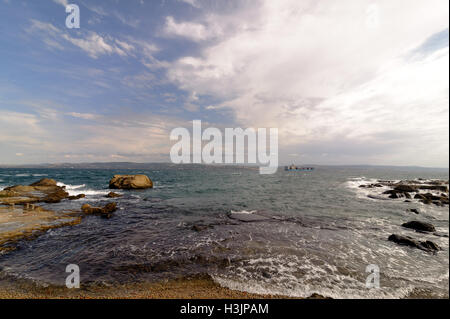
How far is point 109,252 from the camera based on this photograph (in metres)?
9.97

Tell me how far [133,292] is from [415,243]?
1725 centimetres

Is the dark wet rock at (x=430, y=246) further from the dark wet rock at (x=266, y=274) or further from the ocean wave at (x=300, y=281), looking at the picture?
the dark wet rock at (x=266, y=274)

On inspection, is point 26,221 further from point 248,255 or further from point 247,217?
point 247,217

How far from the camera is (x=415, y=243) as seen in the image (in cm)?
1146

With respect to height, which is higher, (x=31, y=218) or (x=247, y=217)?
(x=31, y=218)

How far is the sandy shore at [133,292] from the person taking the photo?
626 centimetres

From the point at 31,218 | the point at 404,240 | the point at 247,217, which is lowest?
the point at 247,217

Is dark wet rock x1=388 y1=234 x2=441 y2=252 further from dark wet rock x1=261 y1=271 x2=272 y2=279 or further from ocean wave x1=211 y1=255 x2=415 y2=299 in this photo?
dark wet rock x1=261 y1=271 x2=272 y2=279

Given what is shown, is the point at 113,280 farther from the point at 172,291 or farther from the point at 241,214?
the point at 241,214

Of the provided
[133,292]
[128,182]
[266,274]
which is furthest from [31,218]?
[128,182]

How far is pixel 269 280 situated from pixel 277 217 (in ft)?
34.2

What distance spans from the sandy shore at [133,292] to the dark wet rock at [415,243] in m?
11.7
